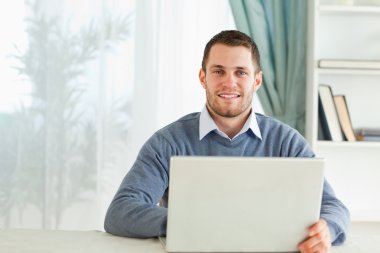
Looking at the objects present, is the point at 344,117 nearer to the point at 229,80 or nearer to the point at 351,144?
the point at 351,144

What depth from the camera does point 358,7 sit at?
2.93 m

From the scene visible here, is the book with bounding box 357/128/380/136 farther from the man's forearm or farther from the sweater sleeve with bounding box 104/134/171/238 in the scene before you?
the man's forearm

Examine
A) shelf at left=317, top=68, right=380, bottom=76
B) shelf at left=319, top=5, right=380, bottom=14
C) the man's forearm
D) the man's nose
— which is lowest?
the man's forearm

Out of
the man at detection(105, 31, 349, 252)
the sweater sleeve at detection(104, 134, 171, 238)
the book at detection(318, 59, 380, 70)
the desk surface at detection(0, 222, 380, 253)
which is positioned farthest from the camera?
the book at detection(318, 59, 380, 70)

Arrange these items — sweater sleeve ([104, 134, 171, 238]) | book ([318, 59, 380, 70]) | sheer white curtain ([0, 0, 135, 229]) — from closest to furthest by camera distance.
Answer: sweater sleeve ([104, 134, 171, 238]), book ([318, 59, 380, 70]), sheer white curtain ([0, 0, 135, 229])

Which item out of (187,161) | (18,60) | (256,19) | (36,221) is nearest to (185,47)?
(256,19)

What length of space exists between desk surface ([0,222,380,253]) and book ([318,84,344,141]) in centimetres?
130

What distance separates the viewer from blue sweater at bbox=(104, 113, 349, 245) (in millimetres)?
1607

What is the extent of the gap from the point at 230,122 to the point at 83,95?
1248 mm

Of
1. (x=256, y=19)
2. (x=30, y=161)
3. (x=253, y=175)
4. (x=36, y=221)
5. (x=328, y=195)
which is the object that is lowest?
(x=36, y=221)

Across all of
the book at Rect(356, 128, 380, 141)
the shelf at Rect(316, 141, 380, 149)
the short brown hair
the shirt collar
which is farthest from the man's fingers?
the book at Rect(356, 128, 380, 141)

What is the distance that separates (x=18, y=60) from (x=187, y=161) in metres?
2.08

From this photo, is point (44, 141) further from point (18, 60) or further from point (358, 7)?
point (358, 7)

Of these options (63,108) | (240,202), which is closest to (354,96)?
(63,108)
